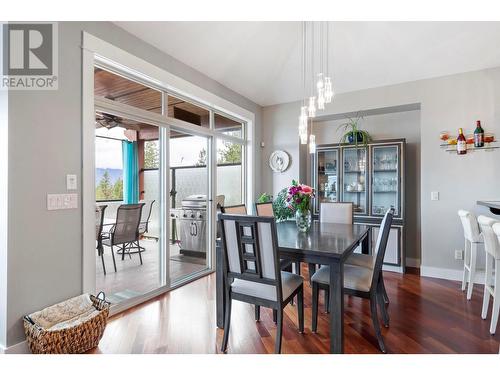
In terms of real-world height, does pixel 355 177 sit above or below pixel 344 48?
below

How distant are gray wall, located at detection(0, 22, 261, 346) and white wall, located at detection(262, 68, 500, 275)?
3.77 metres

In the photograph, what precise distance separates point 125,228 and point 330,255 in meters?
2.19

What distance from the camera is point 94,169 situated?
2369 mm

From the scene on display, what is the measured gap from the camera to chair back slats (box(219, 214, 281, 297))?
180 centimetres

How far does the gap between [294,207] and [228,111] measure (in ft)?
6.83

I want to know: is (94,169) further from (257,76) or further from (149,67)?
(257,76)

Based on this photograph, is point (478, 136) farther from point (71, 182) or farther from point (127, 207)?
point (71, 182)

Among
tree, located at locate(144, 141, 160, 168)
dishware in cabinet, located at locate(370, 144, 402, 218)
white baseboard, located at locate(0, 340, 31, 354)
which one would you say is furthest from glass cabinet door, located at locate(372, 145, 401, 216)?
white baseboard, located at locate(0, 340, 31, 354)

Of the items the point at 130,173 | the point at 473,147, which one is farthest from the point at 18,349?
the point at 473,147

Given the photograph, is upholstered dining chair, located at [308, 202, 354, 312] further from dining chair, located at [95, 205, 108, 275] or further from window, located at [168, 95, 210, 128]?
dining chair, located at [95, 205, 108, 275]

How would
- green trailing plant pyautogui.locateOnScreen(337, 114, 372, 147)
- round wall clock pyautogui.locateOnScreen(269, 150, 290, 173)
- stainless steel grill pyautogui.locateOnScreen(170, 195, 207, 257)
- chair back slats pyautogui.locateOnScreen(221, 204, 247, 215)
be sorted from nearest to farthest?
chair back slats pyautogui.locateOnScreen(221, 204, 247, 215)
stainless steel grill pyautogui.locateOnScreen(170, 195, 207, 257)
green trailing plant pyautogui.locateOnScreen(337, 114, 372, 147)
round wall clock pyautogui.locateOnScreen(269, 150, 290, 173)

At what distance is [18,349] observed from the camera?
6.24 feet
